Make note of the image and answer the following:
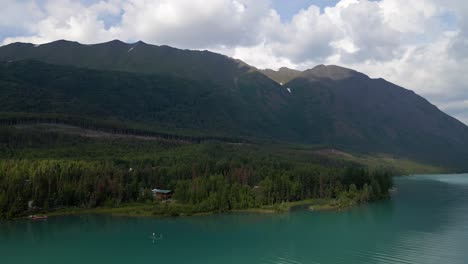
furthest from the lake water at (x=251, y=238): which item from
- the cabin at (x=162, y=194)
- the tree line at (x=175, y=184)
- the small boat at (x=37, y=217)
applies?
the cabin at (x=162, y=194)

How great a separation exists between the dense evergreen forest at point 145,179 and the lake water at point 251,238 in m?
9.09

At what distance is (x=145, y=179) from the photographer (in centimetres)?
11800

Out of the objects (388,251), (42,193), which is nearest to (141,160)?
(42,193)

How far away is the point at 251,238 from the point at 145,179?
54.7 m

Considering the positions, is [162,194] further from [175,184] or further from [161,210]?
[161,210]

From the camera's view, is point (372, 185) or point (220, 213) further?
point (372, 185)

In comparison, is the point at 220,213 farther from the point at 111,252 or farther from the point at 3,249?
the point at 3,249

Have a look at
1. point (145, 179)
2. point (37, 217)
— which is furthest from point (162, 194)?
point (37, 217)

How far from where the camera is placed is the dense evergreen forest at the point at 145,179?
97.7m

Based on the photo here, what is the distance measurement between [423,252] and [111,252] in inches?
1768

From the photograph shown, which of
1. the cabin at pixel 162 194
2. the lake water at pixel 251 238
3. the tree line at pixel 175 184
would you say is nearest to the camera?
the lake water at pixel 251 238

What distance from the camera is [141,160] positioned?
135 metres

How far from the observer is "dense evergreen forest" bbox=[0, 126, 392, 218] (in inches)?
3846

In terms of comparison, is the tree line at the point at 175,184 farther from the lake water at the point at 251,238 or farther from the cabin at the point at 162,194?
the lake water at the point at 251,238
